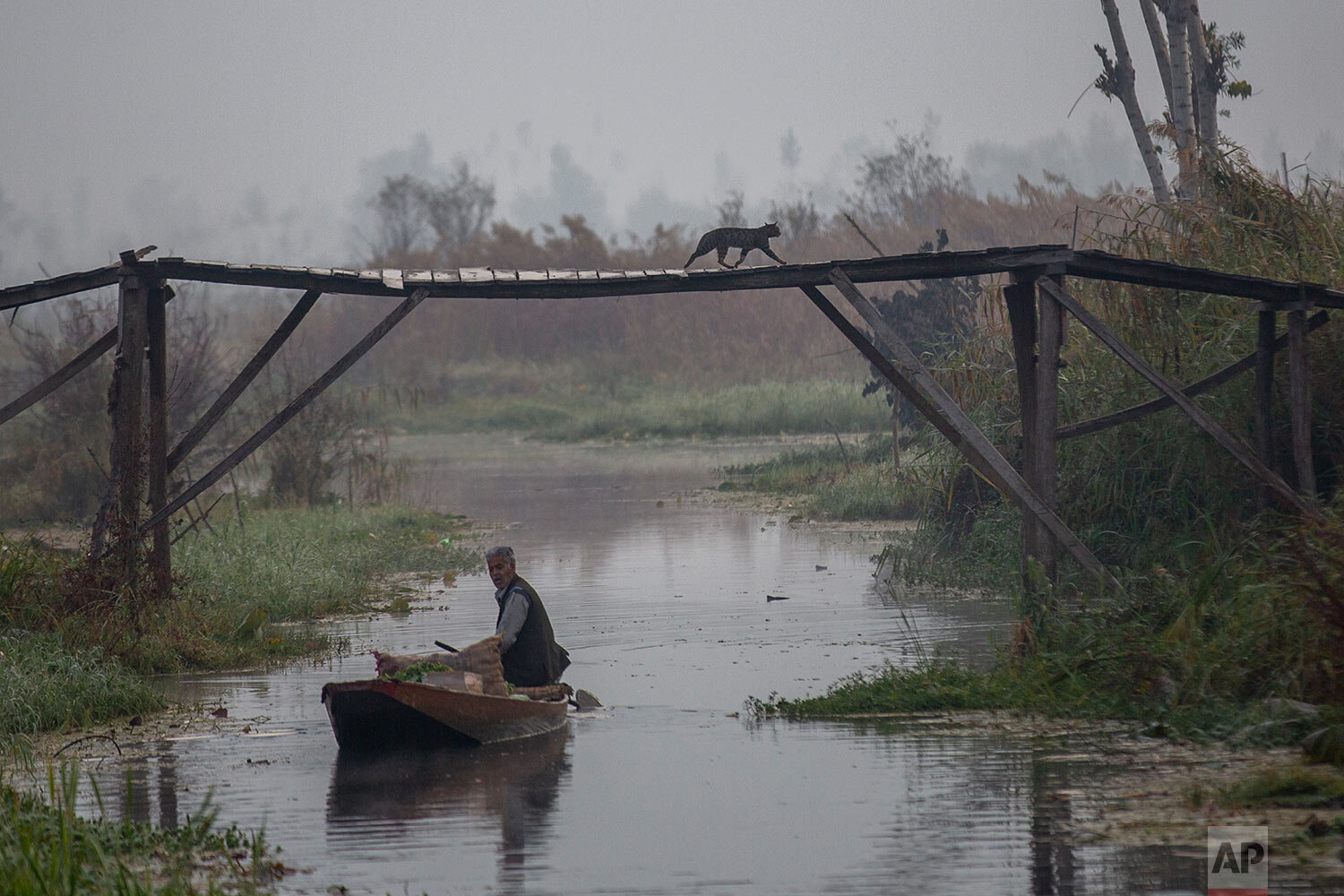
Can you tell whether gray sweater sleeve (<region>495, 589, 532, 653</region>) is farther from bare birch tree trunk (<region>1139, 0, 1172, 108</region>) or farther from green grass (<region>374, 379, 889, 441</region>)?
green grass (<region>374, 379, 889, 441</region>)

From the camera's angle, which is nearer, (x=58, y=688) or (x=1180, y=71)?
(x=58, y=688)

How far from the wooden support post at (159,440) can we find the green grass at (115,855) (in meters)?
5.14

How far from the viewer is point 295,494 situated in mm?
25719

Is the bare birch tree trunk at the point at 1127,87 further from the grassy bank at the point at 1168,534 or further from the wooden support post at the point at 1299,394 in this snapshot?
the wooden support post at the point at 1299,394

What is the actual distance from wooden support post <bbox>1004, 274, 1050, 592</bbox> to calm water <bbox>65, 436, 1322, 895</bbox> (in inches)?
48.6

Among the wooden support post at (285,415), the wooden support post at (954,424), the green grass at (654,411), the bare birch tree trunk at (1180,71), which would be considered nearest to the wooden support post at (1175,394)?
the wooden support post at (954,424)

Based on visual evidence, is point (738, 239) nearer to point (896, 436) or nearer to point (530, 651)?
point (530, 651)

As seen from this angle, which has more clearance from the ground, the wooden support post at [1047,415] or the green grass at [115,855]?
the wooden support post at [1047,415]

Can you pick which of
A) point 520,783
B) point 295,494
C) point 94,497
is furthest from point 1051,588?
point 94,497

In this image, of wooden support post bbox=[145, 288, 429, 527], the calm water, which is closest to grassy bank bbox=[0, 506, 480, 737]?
the calm water

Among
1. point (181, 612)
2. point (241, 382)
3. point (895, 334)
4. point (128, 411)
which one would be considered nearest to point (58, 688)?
point (181, 612)

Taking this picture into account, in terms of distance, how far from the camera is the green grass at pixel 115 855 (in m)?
6.10

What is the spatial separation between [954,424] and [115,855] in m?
7.25

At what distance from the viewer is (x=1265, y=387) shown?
13.2 meters
